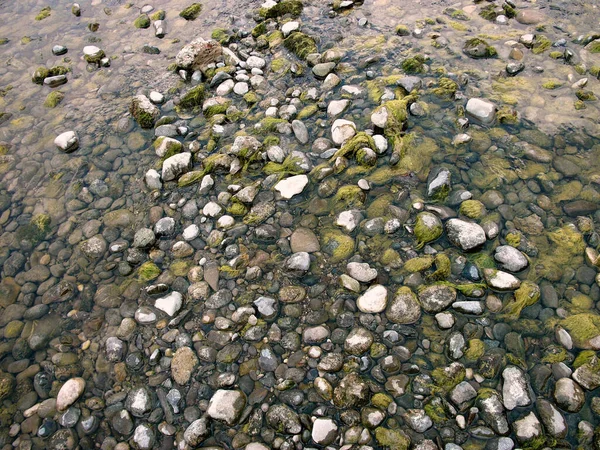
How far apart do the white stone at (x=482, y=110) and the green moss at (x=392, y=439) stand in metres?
4.35

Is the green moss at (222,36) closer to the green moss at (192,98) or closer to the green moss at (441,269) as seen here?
the green moss at (192,98)

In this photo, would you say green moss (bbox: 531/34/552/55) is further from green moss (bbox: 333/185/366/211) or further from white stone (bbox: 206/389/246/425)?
white stone (bbox: 206/389/246/425)

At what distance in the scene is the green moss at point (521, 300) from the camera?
4.00m

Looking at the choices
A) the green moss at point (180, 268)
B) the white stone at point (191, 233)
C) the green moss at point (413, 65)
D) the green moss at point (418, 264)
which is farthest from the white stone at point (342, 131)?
the green moss at point (180, 268)

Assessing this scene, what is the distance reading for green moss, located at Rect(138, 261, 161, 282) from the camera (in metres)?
4.73

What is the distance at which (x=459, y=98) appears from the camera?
591 cm

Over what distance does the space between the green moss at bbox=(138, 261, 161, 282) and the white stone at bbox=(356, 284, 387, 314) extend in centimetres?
243

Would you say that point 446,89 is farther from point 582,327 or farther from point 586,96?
point 582,327

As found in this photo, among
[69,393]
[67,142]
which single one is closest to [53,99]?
[67,142]

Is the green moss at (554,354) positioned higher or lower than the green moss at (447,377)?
lower

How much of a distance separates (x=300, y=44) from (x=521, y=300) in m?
5.63

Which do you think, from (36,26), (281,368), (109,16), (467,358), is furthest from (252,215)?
(36,26)

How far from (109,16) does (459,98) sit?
7989 mm

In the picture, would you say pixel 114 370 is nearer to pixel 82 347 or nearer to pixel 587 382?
pixel 82 347
